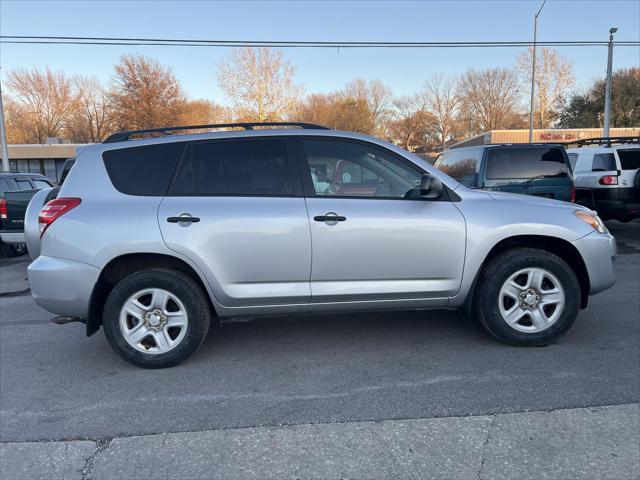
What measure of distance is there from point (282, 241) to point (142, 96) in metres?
45.1

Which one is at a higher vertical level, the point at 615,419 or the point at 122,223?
the point at 122,223

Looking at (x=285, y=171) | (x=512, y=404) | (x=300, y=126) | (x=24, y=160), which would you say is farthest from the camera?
(x=24, y=160)

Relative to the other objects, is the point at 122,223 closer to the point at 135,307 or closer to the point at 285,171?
the point at 135,307

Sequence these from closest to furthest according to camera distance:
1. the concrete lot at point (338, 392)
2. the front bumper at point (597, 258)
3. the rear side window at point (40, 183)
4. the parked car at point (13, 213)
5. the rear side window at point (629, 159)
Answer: the concrete lot at point (338, 392) < the front bumper at point (597, 258) < the parked car at point (13, 213) < the rear side window at point (629, 159) < the rear side window at point (40, 183)

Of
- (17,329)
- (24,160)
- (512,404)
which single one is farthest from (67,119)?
(512,404)

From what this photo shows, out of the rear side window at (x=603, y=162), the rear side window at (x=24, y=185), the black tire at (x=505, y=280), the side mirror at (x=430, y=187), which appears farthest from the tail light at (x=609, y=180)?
the rear side window at (x=24, y=185)

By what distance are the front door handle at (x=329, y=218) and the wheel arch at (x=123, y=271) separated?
3.38 feet

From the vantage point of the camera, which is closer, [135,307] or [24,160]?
[135,307]

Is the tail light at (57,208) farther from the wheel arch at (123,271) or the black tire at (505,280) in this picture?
the black tire at (505,280)

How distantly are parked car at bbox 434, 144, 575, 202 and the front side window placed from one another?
4450 mm

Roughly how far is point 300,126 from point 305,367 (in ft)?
6.61

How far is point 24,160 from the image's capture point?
4575 cm

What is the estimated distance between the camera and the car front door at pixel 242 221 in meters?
3.76

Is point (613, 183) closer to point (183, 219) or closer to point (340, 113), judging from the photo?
point (183, 219)
